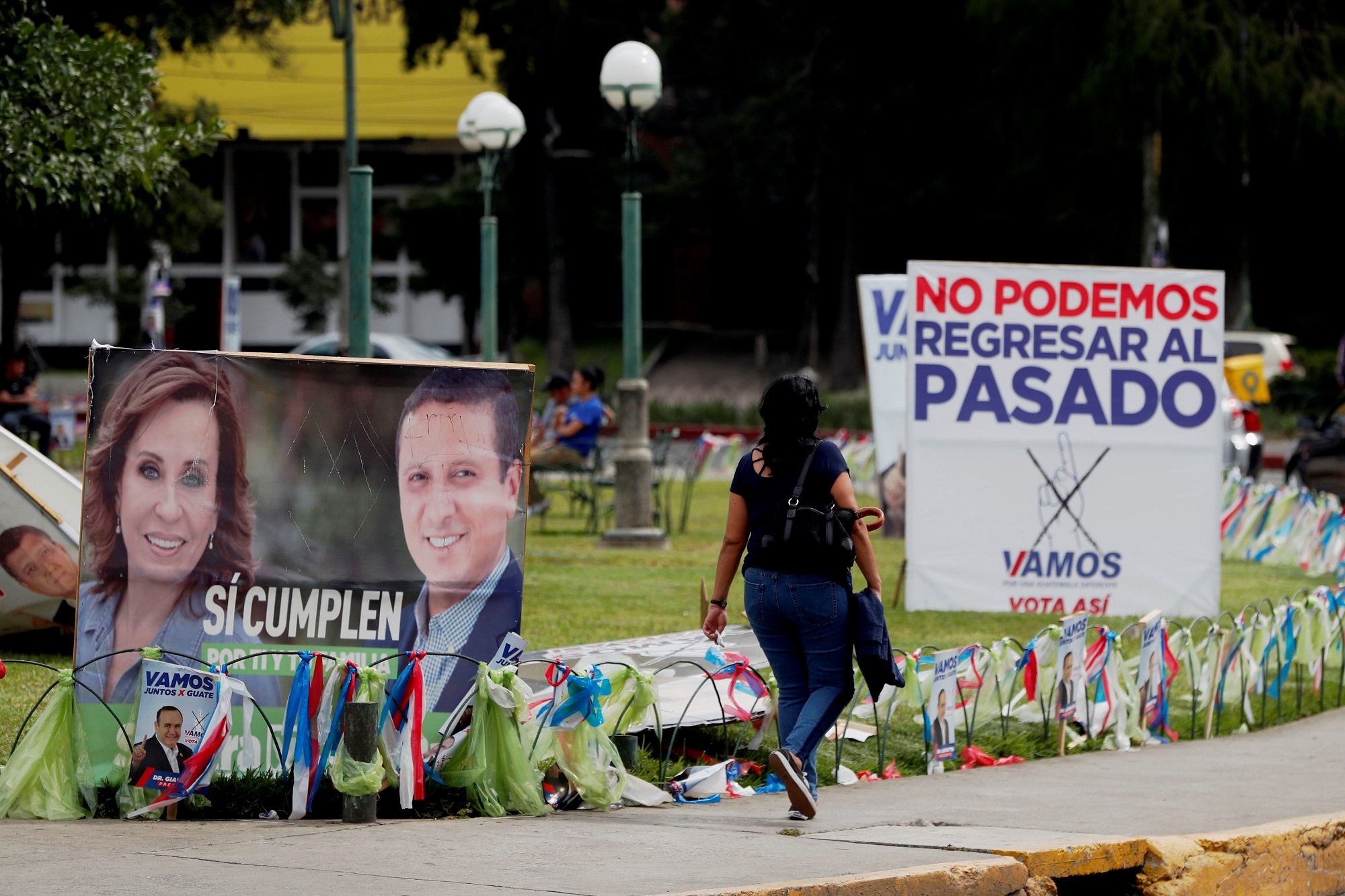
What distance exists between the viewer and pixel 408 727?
241 inches

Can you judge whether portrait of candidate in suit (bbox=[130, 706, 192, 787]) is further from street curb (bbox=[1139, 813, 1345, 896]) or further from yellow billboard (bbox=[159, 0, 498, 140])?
yellow billboard (bbox=[159, 0, 498, 140])

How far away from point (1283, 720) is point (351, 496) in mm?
5553

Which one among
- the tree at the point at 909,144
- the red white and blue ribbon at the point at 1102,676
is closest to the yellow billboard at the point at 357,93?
the tree at the point at 909,144

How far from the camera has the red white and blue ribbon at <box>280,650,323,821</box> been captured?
602 centimetres

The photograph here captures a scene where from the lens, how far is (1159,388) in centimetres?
1070

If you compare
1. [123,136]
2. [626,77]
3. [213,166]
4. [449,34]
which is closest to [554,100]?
[449,34]

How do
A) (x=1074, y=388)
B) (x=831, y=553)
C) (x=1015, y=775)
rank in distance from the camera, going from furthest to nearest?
(x=1074, y=388), (x=1015, y=775), (x=831, y=553)

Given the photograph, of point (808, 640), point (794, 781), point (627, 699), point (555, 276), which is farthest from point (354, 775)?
point (555, 276)

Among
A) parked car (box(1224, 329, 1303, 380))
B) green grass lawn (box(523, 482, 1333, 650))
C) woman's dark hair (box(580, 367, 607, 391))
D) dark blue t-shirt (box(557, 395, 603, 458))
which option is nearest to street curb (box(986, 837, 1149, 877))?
green grass lawn (box(523, 482, 1333, 650))

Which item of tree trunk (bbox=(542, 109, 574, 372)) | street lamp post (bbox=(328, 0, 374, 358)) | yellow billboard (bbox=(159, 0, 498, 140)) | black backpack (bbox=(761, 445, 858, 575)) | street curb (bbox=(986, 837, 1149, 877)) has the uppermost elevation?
yellow billboard (bbox=(159, 0, 498, 140))

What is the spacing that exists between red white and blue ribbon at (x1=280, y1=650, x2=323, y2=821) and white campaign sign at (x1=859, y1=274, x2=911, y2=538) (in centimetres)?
917

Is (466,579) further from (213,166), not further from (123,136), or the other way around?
(213,166)

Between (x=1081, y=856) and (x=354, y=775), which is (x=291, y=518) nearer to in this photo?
(x=354, y=775)

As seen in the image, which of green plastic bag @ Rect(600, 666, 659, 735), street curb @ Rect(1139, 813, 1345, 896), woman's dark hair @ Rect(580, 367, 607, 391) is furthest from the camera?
woman's dark hair @ Rect(580, 367, 607, 391)
